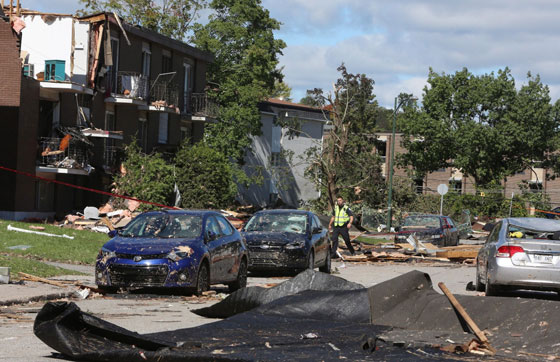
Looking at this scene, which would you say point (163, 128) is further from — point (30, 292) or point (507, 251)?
point (30, 292)

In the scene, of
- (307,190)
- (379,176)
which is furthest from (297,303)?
(307,190)

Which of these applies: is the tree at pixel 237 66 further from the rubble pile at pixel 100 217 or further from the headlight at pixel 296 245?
the headlight at pixel 296 245

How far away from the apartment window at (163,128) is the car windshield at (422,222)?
602 inches

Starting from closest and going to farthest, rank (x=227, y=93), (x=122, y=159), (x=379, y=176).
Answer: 1. (x=122, y=159)
2. (x=227, y=93)
3. (x=379, y=176)

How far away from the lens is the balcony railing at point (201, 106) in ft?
171

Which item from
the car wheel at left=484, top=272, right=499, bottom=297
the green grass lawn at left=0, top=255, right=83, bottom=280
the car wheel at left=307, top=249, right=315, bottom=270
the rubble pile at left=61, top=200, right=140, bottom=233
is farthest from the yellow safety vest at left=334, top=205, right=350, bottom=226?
the car wheel at left=484, top=272, right=499, bottom=297

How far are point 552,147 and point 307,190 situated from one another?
19759mm

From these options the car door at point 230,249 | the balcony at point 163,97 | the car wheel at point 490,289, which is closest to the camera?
the car wheel at point 490,289

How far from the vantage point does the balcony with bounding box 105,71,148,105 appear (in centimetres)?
4250

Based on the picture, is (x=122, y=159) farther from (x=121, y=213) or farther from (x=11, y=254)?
(x=11, y=254)

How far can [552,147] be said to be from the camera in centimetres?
7706

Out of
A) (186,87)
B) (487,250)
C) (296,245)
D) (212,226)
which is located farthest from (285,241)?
(186,87)

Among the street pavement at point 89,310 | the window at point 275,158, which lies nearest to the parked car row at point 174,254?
the street pavement at point 89,310

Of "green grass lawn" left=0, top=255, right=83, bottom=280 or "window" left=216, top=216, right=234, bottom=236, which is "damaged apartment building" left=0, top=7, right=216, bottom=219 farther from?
"window" left=216, top=216, right=234, bottom=236
